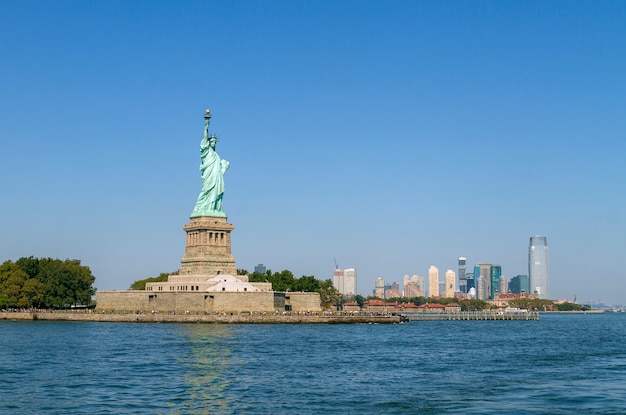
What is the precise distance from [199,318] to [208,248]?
13147 mm

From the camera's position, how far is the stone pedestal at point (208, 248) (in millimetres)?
110125

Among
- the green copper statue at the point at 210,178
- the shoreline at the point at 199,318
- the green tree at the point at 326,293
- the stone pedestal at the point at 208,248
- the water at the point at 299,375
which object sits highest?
the green copper statue at the point at 210,178

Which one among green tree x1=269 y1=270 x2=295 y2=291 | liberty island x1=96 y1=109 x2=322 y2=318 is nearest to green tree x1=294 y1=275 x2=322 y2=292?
green tree x1=269 y1=270 x2=295 y2=291

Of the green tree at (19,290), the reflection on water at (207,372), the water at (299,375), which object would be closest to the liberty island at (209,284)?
the green tree at (19,290)

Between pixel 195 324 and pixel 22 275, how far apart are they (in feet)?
122

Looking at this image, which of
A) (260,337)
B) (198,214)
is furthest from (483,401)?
(198,214)

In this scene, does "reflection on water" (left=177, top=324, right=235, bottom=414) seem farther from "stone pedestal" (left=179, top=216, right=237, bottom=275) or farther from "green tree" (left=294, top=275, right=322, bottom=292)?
"green tree" (left=294, top=275, right=322, bottom=292)

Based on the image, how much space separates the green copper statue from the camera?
375ft

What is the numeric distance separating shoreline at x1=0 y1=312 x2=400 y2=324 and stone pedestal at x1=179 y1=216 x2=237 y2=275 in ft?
30.4

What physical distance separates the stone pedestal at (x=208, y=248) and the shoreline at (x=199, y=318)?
9273mm

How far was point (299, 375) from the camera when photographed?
157 feet

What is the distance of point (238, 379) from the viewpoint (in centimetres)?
4559

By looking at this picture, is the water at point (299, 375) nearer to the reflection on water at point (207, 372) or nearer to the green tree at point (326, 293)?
the reflection on water at point (207, 372)

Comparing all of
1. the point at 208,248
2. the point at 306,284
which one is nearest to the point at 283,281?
the point at 306,284
